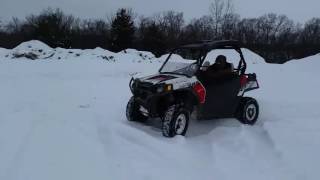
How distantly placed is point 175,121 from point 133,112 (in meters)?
1.33

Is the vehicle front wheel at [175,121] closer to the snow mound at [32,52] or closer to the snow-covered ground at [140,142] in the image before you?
the snow-covered ground at [140,142]

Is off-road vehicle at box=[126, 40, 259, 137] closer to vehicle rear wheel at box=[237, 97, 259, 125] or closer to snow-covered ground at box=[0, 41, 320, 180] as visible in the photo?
vehicle rear wheel at box=[237, 97, 259, 125]

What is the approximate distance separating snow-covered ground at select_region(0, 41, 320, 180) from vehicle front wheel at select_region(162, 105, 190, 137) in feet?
0.64

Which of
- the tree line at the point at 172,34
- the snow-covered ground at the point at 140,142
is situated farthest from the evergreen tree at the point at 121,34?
the snow-covered ground at the point at 140,142

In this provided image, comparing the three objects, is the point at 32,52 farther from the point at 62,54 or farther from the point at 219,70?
the point at 219,70

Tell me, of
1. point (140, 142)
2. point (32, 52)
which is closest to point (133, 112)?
point (140, 142)

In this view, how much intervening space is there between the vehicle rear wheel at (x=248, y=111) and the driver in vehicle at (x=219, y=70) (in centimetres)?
67

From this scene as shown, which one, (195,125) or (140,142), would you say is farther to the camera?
(195,125)

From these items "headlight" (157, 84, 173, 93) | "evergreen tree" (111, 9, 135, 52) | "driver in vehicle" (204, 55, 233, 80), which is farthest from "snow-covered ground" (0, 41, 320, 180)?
"evergreen tree" (111, 9, 135, 52)

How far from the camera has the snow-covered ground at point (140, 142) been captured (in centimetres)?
588

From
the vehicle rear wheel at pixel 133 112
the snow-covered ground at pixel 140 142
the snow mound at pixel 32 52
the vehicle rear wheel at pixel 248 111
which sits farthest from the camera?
the snow mound at pixel 32 52

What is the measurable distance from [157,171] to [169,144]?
1.22 meters

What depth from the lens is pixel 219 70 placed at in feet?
28.0

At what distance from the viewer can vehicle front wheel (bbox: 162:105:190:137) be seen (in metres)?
7.46
